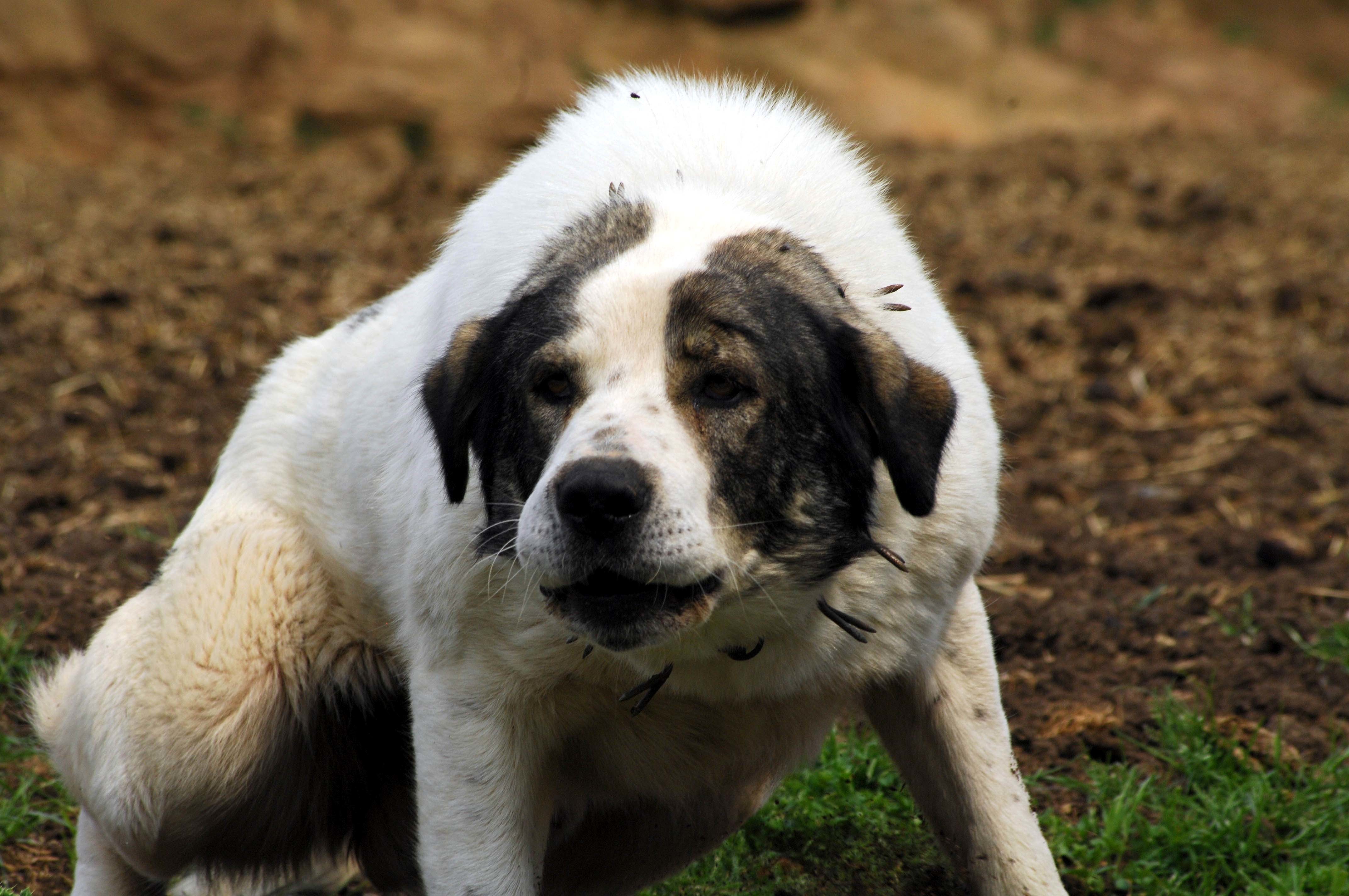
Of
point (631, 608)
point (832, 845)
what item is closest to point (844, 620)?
point (631, 608)

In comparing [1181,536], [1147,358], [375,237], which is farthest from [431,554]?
[375,237]

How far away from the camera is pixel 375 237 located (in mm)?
8086

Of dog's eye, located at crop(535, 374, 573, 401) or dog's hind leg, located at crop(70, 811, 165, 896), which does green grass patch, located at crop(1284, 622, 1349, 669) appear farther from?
dog's hind leg, located at crop(70, 811, 165, 896)

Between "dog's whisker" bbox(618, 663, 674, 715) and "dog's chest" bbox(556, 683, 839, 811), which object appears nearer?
"dog's whisker" bbox(618, 663, 674, 715)

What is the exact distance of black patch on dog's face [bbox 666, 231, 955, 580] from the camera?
2.68 m

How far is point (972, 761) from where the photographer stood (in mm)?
3254

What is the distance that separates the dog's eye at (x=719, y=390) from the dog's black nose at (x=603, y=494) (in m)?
0.31

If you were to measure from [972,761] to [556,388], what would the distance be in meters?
1.39

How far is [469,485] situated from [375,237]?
539cm

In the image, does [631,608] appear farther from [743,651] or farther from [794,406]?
[794,406]

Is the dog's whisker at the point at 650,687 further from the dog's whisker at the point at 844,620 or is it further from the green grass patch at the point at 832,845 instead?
the green grass patch at the point at 832,845

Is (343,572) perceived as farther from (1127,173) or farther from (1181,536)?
(1127,173)

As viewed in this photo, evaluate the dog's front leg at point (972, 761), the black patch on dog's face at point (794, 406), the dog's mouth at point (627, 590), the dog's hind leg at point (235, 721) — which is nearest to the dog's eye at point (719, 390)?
the black patch on dog's face at point (794, 406)


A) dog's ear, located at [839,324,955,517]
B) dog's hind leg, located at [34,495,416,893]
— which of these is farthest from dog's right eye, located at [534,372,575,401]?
dog's hind leg, located at [34,495,416,893]
